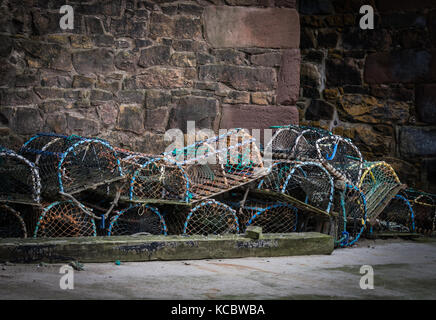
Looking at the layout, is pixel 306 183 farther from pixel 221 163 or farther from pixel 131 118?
pixel 131 118

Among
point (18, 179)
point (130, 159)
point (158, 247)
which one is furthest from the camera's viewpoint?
point (130, 159)

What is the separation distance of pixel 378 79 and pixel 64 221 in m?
4.67

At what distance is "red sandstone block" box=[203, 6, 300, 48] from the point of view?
20.7 feet

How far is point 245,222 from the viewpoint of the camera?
18.6 feet

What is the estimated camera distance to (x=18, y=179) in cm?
501

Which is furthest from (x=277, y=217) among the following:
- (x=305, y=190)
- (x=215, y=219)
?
(x=215, y=219)

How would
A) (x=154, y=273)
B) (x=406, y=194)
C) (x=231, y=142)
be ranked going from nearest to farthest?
(x=154, y=273) < (x=231, y=142) < (x=406, y=194)

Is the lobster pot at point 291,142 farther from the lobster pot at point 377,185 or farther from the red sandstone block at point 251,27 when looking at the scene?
the red sandstone block at point 251,27

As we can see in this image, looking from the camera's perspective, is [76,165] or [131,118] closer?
[76,165]

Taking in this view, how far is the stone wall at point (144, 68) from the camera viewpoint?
19.2ft

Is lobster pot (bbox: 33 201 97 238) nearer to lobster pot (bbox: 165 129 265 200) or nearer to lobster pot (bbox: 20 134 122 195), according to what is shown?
lobster pot (bbox: 20 134 122 195)
